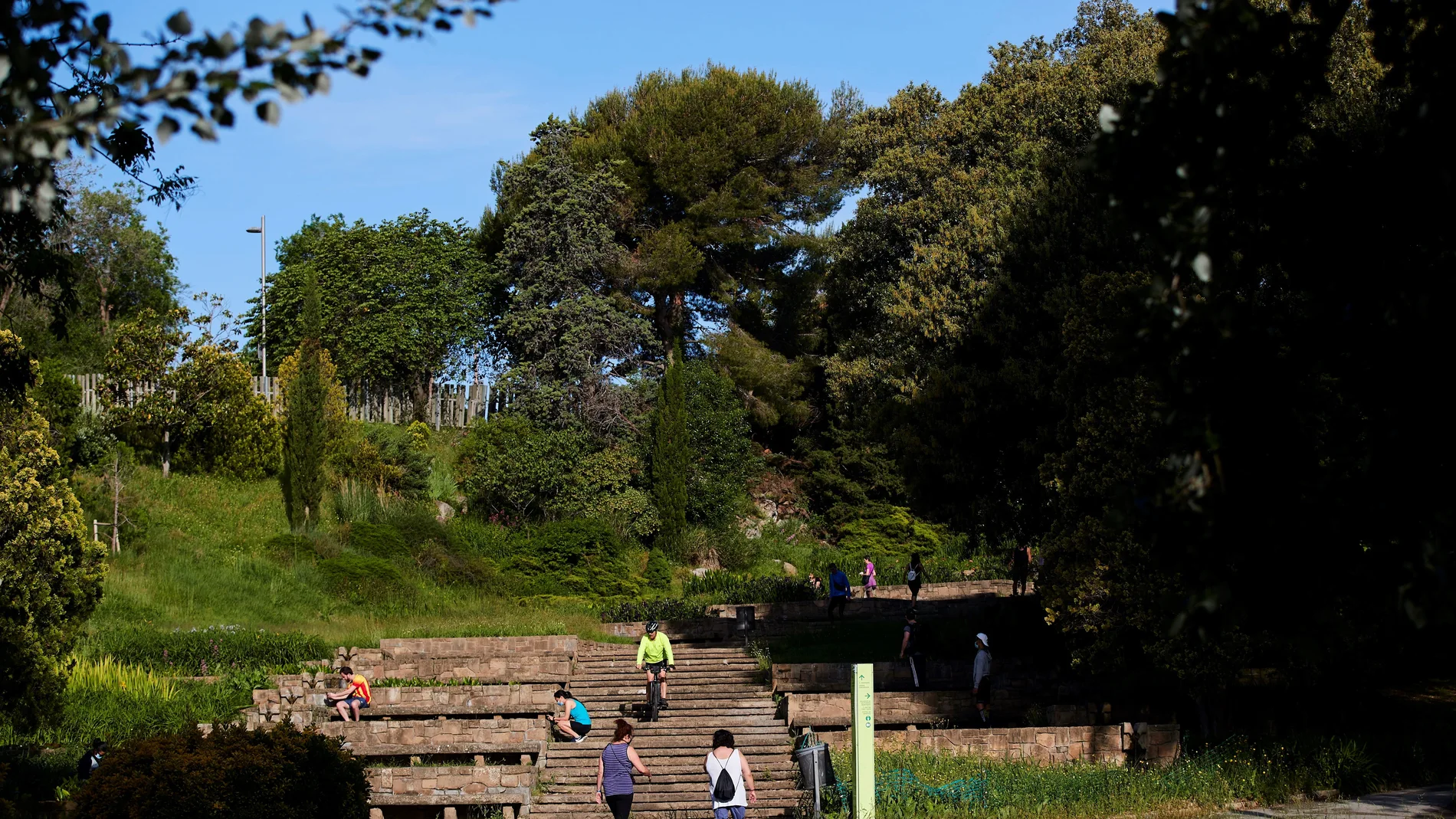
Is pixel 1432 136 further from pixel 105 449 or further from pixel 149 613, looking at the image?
pixel 105 449

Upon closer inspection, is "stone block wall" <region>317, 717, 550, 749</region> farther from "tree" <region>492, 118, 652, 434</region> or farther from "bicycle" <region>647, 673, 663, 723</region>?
"tree" <region>492, 118, 652, 434</region>

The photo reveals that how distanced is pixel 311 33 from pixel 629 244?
124 ft

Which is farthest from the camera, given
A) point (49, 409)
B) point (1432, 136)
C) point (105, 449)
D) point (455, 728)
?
point (105, 449)

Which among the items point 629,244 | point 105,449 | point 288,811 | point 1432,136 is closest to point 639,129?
point 629,244

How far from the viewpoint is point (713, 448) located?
38031 millimetres

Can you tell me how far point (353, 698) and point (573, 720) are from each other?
3.68 m

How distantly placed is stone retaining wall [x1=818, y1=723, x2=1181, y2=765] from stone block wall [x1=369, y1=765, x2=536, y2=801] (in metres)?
5.13

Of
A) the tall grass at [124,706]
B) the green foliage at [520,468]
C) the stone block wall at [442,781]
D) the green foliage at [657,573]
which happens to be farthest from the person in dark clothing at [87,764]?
the green foliage at [520,468]

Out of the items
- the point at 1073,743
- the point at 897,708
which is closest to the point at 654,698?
the point at 897,708

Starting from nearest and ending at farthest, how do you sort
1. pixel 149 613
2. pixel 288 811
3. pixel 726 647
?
pixel 288 811, pixel 726 647, pixel 149 613

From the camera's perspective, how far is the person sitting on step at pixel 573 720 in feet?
58.9

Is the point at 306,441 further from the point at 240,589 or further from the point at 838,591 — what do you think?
the point at 838,591

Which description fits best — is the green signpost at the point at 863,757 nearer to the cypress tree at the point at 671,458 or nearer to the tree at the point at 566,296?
the cypress tree at the point at 671,458

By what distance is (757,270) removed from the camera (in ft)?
141
